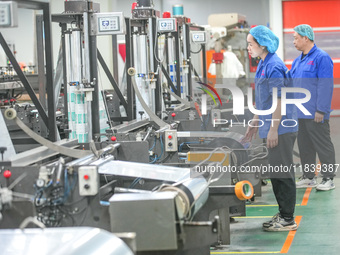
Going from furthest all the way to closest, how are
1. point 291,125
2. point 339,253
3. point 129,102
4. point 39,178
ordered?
point 129,102 < point 291,125 < point 339,253 < point 39,178

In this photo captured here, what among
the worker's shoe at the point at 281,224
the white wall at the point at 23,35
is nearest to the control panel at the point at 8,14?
the worker's shoe at the point at 281,224

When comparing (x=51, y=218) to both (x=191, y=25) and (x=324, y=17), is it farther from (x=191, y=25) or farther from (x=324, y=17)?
(x=324, y=17)

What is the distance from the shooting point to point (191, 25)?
11211 millimetres

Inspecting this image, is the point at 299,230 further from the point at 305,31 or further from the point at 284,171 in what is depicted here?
the point at 305,31

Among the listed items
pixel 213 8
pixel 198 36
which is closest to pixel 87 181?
pixel 198 36

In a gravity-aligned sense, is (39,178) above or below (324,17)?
below

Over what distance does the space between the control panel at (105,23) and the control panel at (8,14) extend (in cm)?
194

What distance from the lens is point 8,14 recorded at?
3.91 metres

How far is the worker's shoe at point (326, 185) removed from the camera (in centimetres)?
754

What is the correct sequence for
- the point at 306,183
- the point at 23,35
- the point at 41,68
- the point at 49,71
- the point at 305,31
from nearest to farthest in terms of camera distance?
1. the point at 49,71
2. the point at 41,68
3. the point at 305,31
4. the point at 306,183
5. the point at 23,35

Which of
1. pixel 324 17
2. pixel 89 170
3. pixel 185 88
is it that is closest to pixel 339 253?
pixel 89 170

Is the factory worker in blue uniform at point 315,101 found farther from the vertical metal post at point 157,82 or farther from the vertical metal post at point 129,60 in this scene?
the vertical metal post at point 129,60

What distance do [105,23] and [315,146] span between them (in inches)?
114

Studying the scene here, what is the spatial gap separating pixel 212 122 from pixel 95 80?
2.19 metres
